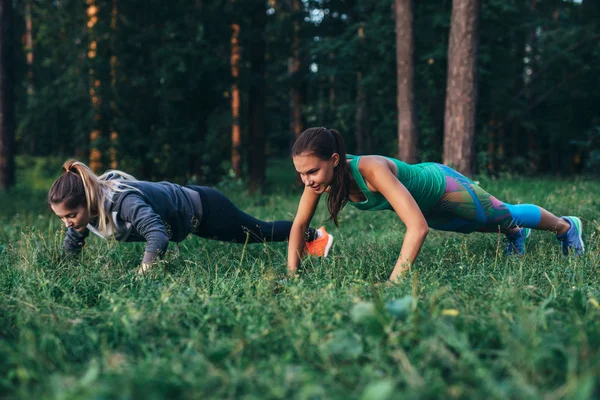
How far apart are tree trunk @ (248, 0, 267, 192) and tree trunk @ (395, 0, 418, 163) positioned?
4182mm

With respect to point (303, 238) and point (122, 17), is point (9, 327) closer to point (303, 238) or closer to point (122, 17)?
point (303, 238)

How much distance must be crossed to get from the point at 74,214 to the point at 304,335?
2454 mm

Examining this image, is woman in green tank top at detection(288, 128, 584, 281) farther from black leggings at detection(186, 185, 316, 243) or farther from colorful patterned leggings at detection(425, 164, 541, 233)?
black leggings at detection(186, 185, 316, 243)

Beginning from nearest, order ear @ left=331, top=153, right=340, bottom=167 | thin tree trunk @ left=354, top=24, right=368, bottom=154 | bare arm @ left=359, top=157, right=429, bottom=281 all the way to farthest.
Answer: bare arm @ left=359, top=157, right=429, bottom=281 < ear @ left=331, top=153, right=340, bottom=167 < thin tree trunk @ left=354, top=24, right=368, bottom=154

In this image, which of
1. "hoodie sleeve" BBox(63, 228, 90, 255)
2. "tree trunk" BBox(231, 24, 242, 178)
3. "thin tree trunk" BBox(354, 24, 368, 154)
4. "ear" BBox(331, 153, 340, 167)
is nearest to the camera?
"ear" BBox(331, 153, 340, 167)

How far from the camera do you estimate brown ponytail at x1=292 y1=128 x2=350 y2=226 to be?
3525 millimetres

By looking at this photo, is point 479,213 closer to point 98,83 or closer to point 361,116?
point 98,83

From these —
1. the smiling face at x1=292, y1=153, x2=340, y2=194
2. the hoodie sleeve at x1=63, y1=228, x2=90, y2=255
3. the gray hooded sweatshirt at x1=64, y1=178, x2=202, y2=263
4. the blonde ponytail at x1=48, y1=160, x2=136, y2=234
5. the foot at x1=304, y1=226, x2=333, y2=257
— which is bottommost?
the foot at x1=304, y1=226, x2=333, y2=257

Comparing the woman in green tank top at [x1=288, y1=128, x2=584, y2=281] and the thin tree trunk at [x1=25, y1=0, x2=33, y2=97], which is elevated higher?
the thin tree trunk at [x1=25, y1=0, x2=33, y2=97]

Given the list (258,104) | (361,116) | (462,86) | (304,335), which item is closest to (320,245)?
(304,335)

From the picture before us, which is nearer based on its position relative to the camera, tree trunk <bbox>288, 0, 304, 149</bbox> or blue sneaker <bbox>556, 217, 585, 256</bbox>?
blue sneaker <bbox>556, 217, 585, 256</bbox>

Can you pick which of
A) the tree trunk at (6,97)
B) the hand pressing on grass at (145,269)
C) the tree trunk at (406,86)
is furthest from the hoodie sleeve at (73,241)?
the tree trunk at (6,97)

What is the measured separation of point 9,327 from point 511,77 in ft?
47.0

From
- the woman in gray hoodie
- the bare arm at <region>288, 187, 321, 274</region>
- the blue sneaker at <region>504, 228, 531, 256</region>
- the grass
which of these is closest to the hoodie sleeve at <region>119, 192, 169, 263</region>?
the woman in gray hoodie
